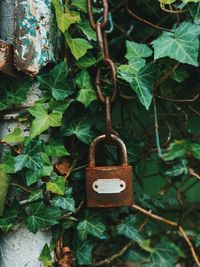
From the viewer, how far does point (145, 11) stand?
1702mm

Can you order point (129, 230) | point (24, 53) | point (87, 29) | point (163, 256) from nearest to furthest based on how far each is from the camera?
point (24, 53) < point (87, 29) < point (129, 230) < point (163, 256)

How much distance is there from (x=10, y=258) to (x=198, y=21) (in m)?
0.84

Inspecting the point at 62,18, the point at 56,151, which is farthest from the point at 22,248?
the point at 62,18

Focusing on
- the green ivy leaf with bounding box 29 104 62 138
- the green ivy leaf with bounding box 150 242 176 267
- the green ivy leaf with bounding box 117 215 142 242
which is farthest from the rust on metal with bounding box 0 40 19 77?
the green ivy leaf with bounding box 150 242 176 267

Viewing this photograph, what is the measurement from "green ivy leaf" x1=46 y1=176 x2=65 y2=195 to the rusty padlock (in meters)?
0.07

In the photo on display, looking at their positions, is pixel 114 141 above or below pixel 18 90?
below

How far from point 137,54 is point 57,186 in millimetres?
454

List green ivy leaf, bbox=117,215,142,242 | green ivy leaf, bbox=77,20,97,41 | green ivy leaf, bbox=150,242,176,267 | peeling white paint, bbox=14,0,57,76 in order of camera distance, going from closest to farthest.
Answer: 1. peeling white paint, bbox=14,0,57,76
2. green ivy leaf, bbox=77,20,97,41
3. green ivy leaf, bbox=117,215,142,242
4. green ivy leaf, bbox=150,242,176,267

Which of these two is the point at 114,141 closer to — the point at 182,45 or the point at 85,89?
the point at 85,89

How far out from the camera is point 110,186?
1096mm

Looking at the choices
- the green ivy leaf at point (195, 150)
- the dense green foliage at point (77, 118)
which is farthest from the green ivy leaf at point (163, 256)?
the green ivy leaf at point (195, 150)

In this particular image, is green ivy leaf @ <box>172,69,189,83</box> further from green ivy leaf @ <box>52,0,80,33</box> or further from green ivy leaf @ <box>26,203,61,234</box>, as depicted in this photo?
green ivy leaf @ <box>26,203,61,234</box>

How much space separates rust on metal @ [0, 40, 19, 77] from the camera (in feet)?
3.56

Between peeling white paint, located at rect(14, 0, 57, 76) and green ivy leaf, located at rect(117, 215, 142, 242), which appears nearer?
peeling white paint, located at rect(14, 0, 57, 76)
